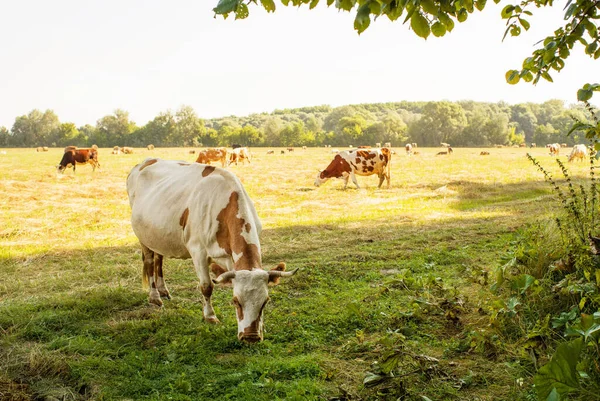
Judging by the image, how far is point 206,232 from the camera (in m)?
5.34

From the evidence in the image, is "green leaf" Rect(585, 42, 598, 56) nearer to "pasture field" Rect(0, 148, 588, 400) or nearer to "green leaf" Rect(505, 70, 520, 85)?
"green leaf" Rect(505, 70, 520, 85)

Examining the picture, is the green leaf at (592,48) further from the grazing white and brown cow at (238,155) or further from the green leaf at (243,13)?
the grazing white and brown cow at (238,155)

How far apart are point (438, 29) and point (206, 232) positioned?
3.54 m

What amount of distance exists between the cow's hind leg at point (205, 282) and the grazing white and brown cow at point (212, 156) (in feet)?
88.0

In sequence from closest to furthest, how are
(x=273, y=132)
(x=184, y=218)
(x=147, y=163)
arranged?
(x=184, y=218) < (x=147, y=163) < (x=273, y=132)

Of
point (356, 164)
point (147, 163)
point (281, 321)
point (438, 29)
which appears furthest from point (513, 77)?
point (356, 164)

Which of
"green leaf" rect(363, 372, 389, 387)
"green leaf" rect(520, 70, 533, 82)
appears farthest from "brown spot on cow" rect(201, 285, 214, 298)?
"green leaf" rect(520, 70, 533, 82)

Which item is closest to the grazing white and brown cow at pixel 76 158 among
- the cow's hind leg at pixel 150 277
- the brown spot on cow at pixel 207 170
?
the cow's hind leg at pixel 150 277

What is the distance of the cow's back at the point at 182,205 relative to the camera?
17.6 ft

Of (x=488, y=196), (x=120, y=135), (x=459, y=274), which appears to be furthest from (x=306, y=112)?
(x=459, y=274)

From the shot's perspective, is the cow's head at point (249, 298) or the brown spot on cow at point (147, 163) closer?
the cow's head at point (249, 298)

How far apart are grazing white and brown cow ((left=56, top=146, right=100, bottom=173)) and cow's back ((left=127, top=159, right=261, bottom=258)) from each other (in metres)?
22.9

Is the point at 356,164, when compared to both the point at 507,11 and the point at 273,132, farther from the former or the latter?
the point at 273,132

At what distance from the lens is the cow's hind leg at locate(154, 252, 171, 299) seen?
6.46 meters
